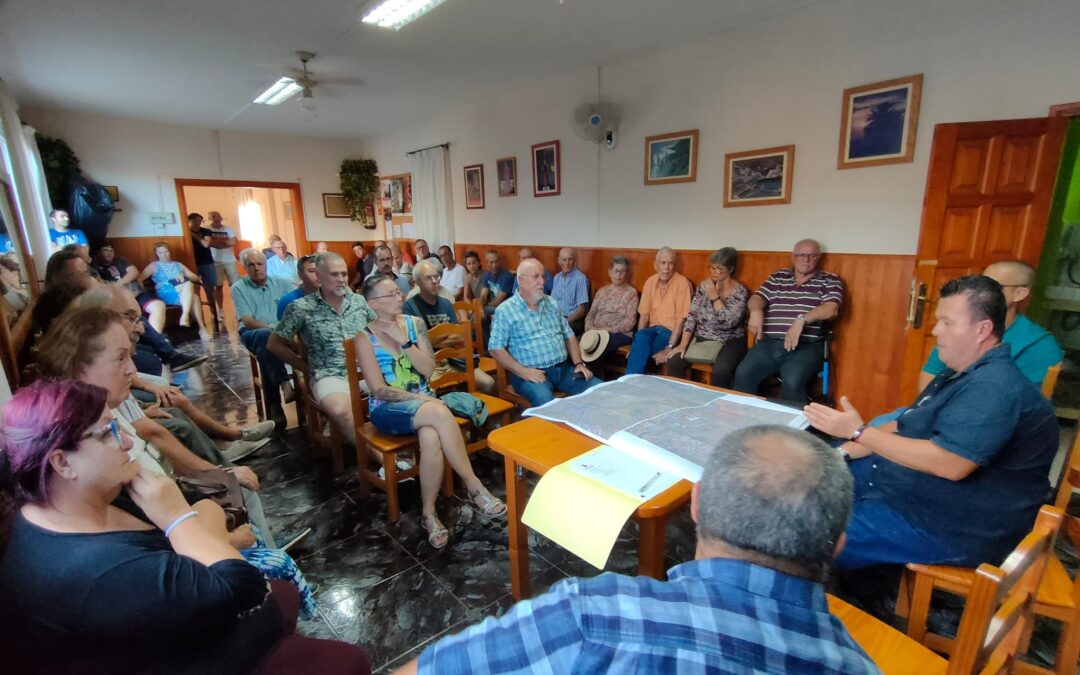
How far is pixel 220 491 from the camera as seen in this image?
1.55 metres

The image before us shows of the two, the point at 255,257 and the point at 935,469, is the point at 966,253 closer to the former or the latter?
the point at 935,469

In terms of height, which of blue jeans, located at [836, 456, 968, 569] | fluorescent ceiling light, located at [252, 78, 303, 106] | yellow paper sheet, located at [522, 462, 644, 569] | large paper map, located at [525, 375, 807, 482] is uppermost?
fluorescent ceiling light, located at [252, 78, 303, 106]

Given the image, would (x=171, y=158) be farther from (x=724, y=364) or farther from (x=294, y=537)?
(x=724, y=364)

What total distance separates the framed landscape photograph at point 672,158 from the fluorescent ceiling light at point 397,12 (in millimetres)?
1997

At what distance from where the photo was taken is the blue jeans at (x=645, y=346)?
3.69 metres

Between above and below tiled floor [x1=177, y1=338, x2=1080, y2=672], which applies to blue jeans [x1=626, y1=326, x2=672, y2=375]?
above

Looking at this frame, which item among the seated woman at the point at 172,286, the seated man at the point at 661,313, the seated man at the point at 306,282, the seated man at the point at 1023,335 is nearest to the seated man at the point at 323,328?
the seated man at the point at 306,282

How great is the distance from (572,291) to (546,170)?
1.41 m

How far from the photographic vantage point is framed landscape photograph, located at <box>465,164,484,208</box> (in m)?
6.04

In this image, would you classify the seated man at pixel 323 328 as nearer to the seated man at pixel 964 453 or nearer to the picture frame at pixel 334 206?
the seated man at pixel 964 453

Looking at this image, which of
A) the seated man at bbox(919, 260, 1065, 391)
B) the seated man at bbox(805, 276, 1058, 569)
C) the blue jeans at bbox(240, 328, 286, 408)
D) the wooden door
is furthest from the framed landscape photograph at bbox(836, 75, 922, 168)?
the blue jeans at bbox(240, 328, 286, 408)

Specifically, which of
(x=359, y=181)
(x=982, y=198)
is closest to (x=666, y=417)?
(x=982, y=198)

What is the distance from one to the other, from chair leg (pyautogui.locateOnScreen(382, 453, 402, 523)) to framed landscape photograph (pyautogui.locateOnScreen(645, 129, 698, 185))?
3.17 metres

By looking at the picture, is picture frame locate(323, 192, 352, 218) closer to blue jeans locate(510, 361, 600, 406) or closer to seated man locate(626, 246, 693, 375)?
seated man locate(626, 246, 693, 375)
